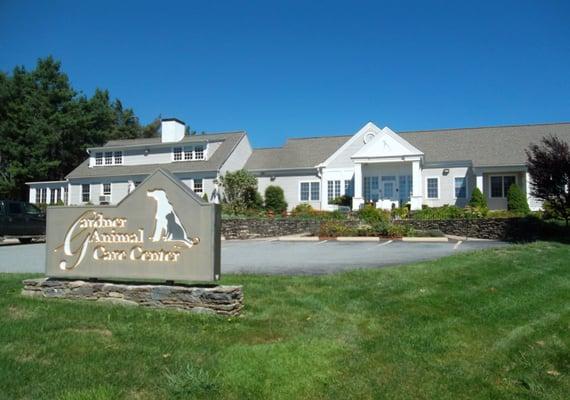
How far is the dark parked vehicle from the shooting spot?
23062 millimetres

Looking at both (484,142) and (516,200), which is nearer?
(516,200)

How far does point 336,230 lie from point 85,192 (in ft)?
84.4

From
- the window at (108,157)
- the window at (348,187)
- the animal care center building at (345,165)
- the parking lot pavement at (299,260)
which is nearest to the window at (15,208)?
the parking lot pavement at (299,260)

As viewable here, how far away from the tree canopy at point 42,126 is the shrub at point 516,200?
41.7m

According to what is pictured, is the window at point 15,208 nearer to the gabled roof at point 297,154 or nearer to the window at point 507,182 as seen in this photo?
the gabled roof at point 297,154

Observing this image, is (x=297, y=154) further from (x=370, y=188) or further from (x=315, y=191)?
(x=370, y=188)

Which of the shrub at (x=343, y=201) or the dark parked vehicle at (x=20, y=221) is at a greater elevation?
the shrub at (x=343, y=201)

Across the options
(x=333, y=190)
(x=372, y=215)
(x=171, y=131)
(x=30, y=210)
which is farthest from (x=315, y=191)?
(x=30, y=210)

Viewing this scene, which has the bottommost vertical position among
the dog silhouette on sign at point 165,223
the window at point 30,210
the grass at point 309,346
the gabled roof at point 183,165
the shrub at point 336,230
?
the grass at point 309,346

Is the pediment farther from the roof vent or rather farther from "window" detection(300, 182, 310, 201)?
the roof vent

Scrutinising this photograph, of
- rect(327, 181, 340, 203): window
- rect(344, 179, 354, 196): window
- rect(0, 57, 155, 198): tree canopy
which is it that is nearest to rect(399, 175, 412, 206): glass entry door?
rect(344, 179, 354, 196): window

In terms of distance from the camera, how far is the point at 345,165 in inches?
1355

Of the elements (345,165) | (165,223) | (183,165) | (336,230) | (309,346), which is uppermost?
(183,165)

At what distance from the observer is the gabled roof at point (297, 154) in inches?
1441
